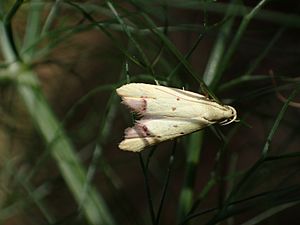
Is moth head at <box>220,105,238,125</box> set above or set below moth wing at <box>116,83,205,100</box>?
below

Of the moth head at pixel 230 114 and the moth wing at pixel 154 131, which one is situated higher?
the moth wing at pixel 154 131

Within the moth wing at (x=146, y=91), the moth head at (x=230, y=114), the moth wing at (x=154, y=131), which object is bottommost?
the moth head at (x=230, y=114)

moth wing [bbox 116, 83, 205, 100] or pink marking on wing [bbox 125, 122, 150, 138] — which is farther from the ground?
moth wing [bbox 116, 83, 205, 100]

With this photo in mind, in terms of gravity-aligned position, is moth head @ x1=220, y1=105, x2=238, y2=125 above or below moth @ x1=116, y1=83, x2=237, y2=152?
below

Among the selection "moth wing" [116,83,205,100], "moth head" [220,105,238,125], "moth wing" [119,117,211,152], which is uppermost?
"moth wing" [116,83,205,100]
